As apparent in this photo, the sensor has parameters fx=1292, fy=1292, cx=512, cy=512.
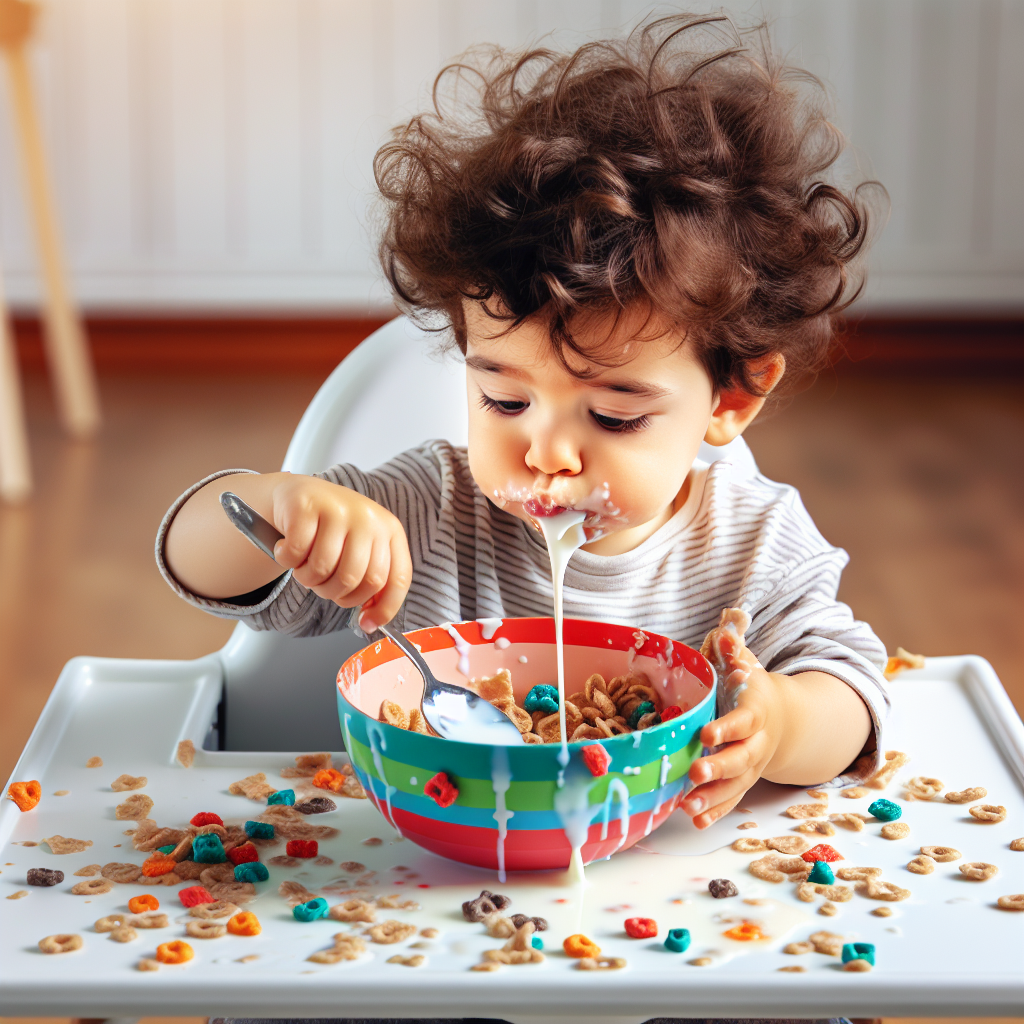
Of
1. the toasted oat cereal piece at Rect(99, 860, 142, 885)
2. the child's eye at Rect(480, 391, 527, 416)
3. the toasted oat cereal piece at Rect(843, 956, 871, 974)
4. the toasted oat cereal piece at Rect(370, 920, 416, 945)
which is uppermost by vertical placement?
the child's eye at Rect(480, 391, 527, 416)

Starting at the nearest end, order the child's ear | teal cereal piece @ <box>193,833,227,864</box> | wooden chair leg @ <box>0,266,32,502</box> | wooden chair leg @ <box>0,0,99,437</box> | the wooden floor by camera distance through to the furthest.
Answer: teal cereal piece @ <box>193,833,227,864</box>, the child's ear, the wooden floor, wooden chair leg @ <box>0,266,32,502</box>, wooden chair leg @ <box>0,0,99,437</box>

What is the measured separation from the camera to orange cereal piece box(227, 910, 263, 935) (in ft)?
1.81

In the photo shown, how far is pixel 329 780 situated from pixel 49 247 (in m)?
2.55

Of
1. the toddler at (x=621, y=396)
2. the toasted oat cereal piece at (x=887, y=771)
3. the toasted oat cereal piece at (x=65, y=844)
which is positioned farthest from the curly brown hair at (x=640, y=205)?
Answer: the toasted oat cereal piece at (x=65, y=844)

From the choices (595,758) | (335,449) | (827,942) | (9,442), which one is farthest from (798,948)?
(9,442)

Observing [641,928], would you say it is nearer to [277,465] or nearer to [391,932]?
[391,932]

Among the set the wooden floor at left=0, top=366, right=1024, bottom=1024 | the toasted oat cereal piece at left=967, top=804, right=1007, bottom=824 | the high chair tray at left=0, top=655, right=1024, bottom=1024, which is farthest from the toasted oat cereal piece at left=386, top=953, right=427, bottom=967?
the wooden floor at left=0, top=366, right=1024, bottom=1024

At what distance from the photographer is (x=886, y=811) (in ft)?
2.20

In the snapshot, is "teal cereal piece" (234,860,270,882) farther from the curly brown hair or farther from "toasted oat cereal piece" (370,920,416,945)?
the curly brown hair

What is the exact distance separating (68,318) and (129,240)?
1.54 ft

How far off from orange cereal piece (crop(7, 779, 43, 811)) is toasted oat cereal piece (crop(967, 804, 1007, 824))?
0.49 meters

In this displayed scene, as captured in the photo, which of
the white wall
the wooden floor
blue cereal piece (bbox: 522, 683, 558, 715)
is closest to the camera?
blue cereal piece (bbox: 522, 683, 558, 715)

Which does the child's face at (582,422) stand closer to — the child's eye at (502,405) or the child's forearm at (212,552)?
the child's eye at (502,405)

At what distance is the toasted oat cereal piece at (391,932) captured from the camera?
546mm
